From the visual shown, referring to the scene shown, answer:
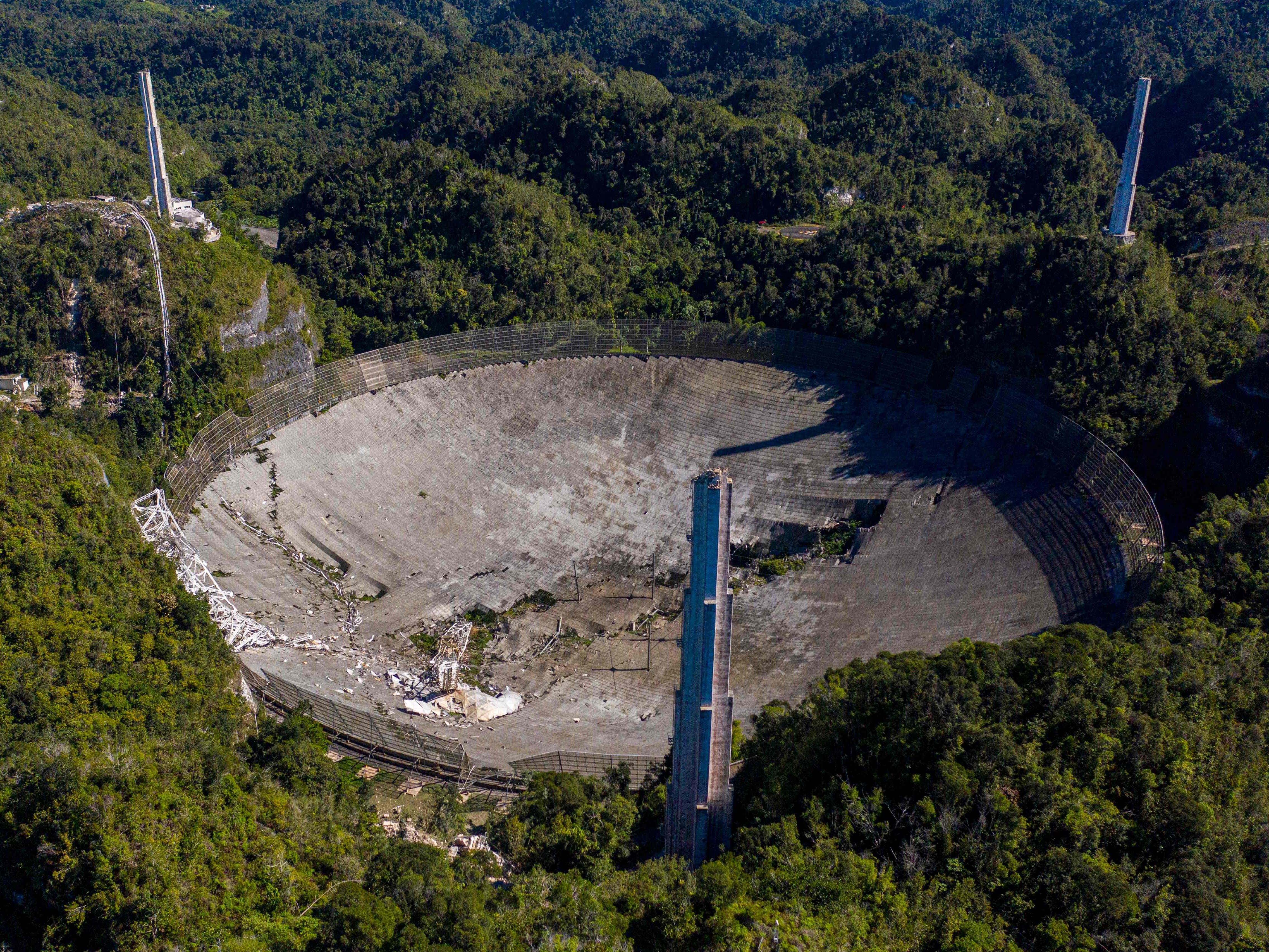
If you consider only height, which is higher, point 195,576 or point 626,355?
point 626,355

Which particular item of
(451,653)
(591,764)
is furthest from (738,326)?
(591,764)

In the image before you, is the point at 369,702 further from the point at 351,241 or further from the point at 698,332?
the point at 351,241

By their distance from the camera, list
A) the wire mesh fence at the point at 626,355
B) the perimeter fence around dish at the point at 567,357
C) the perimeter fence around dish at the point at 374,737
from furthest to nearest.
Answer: the wire mesh fence at the point at 626,355 → the perimeter fence around dish at the point at 567,357 → the perimeter fence around dish at the point at 374,737

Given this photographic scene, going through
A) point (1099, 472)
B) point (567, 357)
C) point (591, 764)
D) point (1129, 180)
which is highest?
point (1129, 180)

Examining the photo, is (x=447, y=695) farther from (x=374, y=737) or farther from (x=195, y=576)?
(x=195, y=576)

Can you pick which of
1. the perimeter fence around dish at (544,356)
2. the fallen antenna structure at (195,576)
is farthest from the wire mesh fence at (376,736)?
the perimeter fence around dish at (544,356)

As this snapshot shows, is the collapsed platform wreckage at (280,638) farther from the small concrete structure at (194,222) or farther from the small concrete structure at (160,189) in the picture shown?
the small concrete structure at (160,189)
